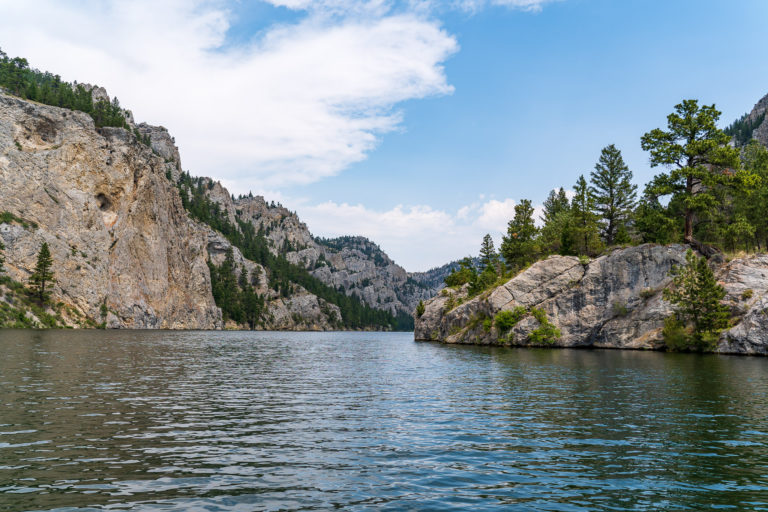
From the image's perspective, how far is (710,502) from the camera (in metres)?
11.3

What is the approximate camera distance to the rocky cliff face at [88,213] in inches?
4683

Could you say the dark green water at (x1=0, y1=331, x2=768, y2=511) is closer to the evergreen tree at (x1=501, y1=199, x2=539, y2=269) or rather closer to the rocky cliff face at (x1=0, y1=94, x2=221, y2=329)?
the evergreen tree at (x1=501, y1=199, x2=539, y2=269)

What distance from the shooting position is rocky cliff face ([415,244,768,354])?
70.4 meters

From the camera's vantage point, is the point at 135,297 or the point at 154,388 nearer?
the point at 154,388

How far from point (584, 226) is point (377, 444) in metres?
84.1


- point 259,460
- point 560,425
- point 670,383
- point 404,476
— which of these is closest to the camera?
point 404,476

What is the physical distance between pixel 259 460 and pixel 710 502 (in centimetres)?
1215

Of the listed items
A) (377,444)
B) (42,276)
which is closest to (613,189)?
(377,444)

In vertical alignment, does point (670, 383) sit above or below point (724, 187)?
below

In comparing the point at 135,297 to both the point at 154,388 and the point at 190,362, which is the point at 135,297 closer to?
the point at 190,362

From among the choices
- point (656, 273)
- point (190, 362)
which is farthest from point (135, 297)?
point (656, 273)

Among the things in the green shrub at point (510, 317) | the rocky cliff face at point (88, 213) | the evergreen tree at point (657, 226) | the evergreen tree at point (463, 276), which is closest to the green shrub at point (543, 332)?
the green shrub at point (510, 317)

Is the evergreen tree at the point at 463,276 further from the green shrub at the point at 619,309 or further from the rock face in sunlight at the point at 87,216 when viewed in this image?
the rock face in sunlight at the point at 87,216

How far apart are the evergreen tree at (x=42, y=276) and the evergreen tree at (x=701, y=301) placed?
127 metres
